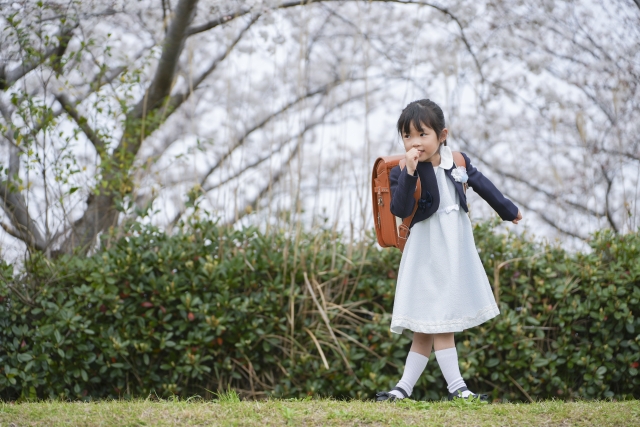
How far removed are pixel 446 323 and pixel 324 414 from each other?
1.94ft

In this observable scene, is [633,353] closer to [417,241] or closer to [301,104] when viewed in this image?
[417,241]

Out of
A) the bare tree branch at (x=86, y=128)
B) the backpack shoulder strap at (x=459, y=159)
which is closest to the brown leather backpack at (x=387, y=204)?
the backpack shoulder strap at (x=459, y=159)

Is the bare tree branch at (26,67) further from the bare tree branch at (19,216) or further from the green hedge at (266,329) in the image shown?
the green hedge at (266,329)

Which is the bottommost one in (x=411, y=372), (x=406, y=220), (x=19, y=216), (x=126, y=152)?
(x=411, y=372)

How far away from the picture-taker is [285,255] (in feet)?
12.1

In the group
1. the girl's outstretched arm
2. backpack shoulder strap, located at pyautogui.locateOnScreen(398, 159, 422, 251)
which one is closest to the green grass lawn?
backpack shoulder strap, located at pyautogui.locateOnScreen(398, 159, 422, 251)

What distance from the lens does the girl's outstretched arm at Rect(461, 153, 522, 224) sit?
2652 mm

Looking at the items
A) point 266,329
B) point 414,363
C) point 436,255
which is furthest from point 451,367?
point 266,329

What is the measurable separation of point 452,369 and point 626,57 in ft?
15.5

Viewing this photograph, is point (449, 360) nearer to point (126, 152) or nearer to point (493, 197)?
point (493, 197)

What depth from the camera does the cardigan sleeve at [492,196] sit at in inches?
104

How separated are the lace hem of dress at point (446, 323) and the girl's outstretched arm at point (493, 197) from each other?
384 mm

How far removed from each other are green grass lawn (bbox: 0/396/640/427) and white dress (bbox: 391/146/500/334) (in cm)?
32

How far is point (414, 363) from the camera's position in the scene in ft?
8.71
